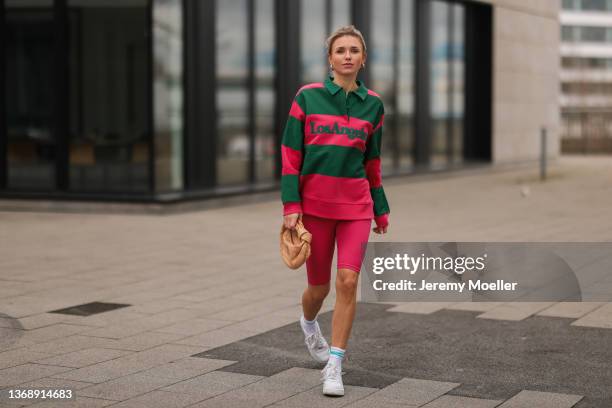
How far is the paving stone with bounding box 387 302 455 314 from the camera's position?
27.1ft

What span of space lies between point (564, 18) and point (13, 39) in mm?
76576

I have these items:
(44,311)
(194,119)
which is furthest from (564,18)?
(44,311)

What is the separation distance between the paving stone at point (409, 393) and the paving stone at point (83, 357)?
178 centimetres

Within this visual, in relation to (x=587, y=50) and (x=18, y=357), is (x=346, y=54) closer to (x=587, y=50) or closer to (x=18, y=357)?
(x=18, y=357)

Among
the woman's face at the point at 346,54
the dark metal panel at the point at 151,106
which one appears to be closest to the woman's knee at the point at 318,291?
the woman's face at the point at 346,54

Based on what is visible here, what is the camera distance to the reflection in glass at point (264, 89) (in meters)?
19.1

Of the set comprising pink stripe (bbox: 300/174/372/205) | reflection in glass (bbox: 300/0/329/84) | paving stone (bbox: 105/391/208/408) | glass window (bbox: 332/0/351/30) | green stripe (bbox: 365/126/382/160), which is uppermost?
glass window (bbox: 332/0/351/30)

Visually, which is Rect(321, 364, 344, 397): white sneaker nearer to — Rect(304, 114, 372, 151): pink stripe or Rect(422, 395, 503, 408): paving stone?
Rect(422, 395, 503, 408): paving stone

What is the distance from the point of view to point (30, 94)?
1748 centimetres

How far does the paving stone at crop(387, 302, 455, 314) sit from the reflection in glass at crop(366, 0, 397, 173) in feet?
48.6

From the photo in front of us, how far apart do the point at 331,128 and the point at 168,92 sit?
11453 mm

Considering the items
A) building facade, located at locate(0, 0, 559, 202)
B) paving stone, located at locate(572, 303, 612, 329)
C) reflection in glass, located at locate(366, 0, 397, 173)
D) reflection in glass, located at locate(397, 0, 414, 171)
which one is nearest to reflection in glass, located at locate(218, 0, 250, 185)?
building facade, located at locate(0, 0, 559, 202)

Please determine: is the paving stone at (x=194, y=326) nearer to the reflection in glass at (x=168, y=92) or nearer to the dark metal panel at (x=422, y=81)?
the reflection in glass at (x=168, y=92)

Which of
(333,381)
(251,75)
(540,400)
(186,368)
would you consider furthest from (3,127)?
(540,400)
